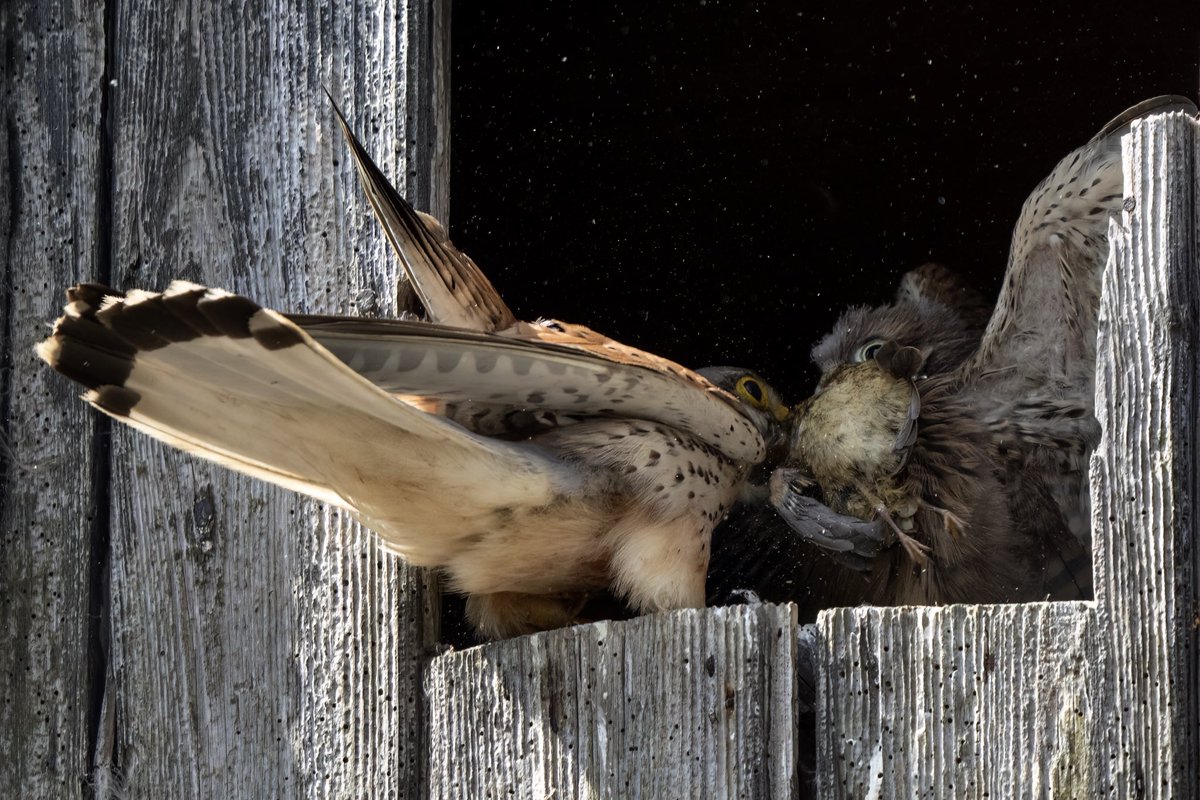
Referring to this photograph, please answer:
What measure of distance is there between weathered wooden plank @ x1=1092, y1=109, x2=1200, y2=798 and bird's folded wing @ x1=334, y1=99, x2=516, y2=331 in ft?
2.66

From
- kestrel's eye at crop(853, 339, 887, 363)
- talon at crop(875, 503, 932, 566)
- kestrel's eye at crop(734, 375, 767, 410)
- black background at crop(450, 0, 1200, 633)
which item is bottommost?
talon at crop(875, 503, 932, 566)

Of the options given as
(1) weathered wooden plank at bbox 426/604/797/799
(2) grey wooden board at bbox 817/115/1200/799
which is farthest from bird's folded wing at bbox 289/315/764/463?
(2) grey wooden board at bbox 817/115/1200/799

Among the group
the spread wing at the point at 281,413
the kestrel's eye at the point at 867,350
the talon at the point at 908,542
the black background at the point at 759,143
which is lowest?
the talon at the point at 908,542

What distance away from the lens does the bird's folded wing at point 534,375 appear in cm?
150

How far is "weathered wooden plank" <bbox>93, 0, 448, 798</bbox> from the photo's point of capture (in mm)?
1836

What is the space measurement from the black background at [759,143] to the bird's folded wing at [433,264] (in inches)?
38.1

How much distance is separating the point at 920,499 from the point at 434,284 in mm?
851

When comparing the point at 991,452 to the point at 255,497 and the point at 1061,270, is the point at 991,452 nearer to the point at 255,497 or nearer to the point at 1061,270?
the point at 1061,270

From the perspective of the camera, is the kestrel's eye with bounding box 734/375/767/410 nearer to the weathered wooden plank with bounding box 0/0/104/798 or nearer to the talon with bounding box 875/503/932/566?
the talon with bounding box 875/503/932/566

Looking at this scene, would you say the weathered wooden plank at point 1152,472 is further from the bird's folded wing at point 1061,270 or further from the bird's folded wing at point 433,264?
the bird's folded wing at point 433,264

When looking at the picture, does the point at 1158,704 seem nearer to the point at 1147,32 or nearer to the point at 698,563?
the point at 698,563

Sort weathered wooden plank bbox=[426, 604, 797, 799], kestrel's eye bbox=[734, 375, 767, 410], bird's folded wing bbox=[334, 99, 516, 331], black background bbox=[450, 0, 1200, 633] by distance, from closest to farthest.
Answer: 1. weathered wooden plank bbox=[426, 604, 797, 799]
2. bird's folded wing bbox=[334, 99, 516, 331]
3. kestrel's eye bbox=[734, 375, 767, 410]
4. black background bbox=[450, 0, 1200, 633]

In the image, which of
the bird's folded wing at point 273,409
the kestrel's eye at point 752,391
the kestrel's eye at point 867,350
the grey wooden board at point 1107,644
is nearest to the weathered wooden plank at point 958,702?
the grey wooden board at point 1107,644

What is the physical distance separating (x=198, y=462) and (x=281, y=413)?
0.52 meters
